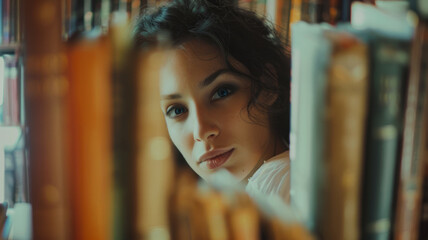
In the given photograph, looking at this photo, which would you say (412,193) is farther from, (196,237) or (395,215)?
(196,237)

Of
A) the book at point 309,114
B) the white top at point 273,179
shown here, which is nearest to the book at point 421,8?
the book at point 309,114

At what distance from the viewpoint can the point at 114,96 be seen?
1.65ft

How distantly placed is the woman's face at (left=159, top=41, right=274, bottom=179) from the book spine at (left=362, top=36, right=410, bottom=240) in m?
0.31

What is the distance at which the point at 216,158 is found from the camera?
84 centimetres

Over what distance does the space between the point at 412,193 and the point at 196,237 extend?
0.88 ft

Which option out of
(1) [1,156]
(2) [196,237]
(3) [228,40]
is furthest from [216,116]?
(1) [1,156]

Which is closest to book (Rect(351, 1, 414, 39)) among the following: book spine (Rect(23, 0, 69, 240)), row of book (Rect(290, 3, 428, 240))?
row of book (Rect(290, 3, 428, 240))

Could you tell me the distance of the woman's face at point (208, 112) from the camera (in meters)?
0.81

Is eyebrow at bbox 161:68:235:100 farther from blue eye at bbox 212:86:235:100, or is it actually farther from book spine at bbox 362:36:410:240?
book spine at bbox 362:36:410:240

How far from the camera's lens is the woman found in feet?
2.68

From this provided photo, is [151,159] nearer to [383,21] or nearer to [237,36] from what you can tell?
[383,21]

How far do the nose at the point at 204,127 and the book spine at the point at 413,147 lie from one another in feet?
1.11

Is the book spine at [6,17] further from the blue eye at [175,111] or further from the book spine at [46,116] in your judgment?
the book spine at [46,116]

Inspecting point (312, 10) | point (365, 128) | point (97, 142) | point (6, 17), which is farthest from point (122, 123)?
point (6, 17)
